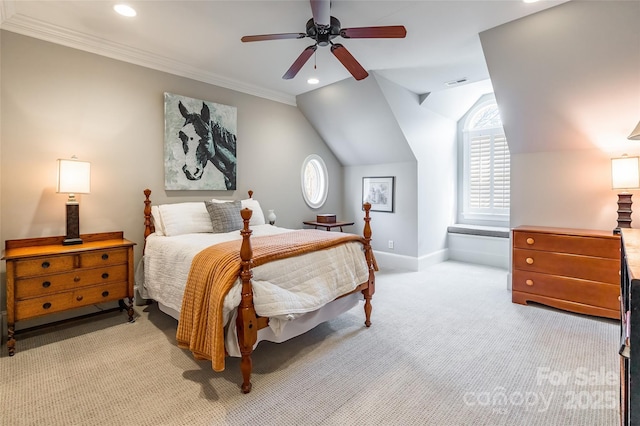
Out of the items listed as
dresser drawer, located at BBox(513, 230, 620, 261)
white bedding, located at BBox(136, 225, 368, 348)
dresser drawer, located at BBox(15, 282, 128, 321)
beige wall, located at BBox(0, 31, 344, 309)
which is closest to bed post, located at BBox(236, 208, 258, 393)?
white bedding, located at BBox(136, 225, 368, 348)

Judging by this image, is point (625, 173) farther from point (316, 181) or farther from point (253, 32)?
point (316, 181)

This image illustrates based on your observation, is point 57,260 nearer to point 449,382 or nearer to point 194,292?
point 194,292

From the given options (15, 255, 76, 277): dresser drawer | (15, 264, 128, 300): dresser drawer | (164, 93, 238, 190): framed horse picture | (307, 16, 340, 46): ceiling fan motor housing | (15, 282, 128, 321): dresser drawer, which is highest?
(307, 16, 340, 46): ceiling fan motor housing

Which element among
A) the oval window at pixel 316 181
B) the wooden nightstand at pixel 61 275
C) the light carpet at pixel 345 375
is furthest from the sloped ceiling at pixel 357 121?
the wooden nightstand at pixel 61 275

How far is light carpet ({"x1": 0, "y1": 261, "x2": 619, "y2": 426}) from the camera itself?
174 cm

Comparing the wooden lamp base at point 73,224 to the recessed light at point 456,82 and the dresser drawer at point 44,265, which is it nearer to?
the dresser drawer at point 44,265

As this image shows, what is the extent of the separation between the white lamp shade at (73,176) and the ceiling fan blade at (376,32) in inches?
97.7

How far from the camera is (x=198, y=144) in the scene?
12.4 ft

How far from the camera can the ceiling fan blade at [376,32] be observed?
85.4 inches

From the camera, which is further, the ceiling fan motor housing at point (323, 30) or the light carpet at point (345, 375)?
the ceiling fan motor housing at point (323, 30)

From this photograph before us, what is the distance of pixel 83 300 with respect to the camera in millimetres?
2691

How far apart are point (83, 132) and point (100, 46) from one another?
33.9 inches

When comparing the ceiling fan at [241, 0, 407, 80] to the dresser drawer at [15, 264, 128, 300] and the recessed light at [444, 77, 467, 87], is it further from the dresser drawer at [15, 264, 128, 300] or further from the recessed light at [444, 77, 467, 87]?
the dresser drawer at [15, 264, 128, 300]

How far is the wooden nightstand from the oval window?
303cm
